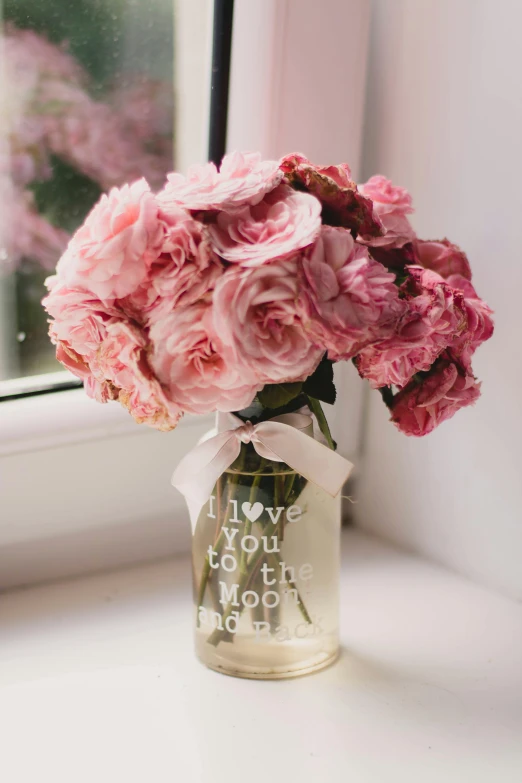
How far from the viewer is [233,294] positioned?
1.98 ft

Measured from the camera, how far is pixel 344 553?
104 centimetres

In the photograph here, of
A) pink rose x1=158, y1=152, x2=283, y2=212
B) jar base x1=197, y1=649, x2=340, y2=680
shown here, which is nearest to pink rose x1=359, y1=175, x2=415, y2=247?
pink rose x1=158, y1=152, x2=283, y2=212

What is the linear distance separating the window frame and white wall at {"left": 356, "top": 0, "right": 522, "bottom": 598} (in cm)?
4

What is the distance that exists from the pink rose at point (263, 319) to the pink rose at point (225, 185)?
50mm

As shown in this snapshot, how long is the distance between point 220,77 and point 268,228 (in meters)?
0.35

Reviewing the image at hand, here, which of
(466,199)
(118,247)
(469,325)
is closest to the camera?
(118,247)

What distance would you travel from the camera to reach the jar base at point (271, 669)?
79cm

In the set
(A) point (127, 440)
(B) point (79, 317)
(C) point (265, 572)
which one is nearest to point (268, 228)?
(B) point (79, 317)

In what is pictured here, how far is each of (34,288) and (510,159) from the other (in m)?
0.47

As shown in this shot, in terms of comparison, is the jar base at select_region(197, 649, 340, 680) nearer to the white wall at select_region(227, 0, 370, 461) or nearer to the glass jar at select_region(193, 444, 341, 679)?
the glass jar at select_region(193, 444, 341, 679)

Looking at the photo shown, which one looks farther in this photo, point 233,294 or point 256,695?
point 256,695

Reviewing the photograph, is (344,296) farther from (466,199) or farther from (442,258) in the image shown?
(466,199)

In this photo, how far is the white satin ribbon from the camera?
728 millimetres

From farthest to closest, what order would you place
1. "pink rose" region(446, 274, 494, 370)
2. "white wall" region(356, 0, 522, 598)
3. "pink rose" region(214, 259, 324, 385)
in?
"white wall" region(356, 0, 522, 598) < "pink rose" region(446, 274, 494, 370) < "pink rose" region(214, 259, 324, 385)
